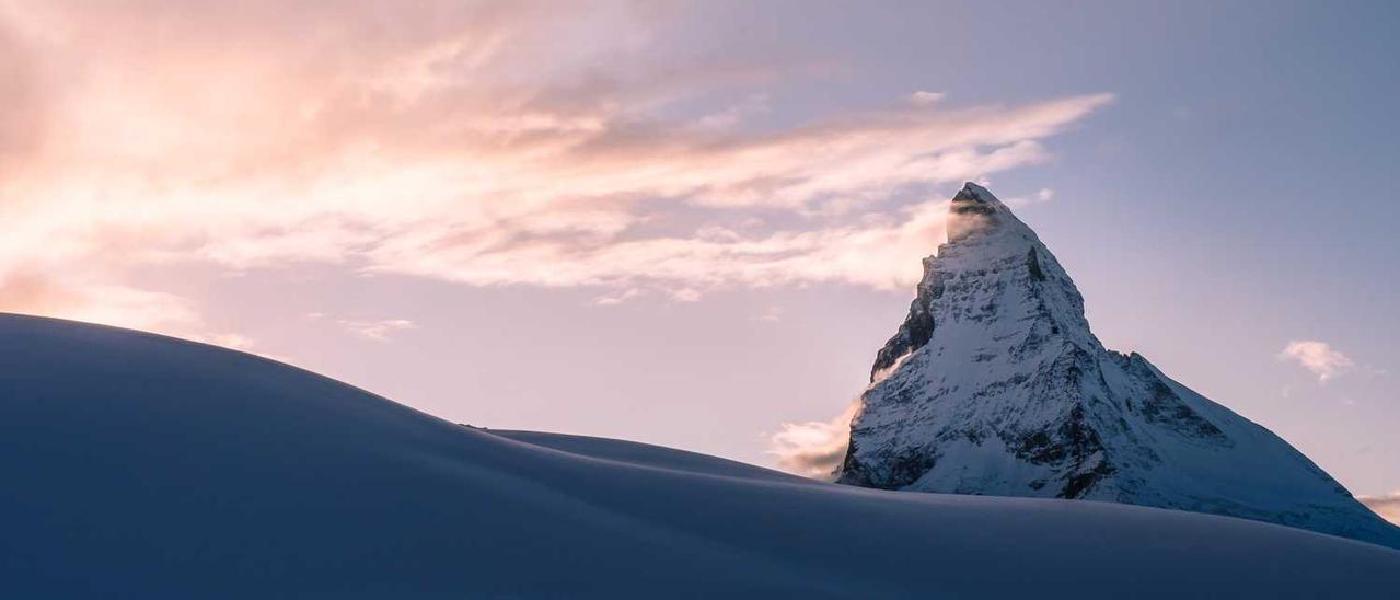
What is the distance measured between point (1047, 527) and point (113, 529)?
38.6 feet

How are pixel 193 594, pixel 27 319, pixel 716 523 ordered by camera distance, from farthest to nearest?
1. pixel 27 319
2. pixel 716 523
3. pixel 193 594

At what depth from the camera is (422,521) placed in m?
15.2

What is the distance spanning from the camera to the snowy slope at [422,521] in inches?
528

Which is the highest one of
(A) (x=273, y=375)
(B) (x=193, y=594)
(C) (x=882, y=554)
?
(A) (x=273, y=375)

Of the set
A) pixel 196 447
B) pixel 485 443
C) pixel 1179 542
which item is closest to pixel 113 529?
pixel 196 447

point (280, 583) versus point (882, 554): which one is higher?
point (882, 554)

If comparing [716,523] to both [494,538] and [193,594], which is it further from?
[193,594]

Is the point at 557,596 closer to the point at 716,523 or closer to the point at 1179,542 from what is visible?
the point at 716,523

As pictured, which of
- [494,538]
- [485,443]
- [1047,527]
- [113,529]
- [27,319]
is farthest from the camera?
[27,319]

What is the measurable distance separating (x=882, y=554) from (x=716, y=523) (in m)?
2.13

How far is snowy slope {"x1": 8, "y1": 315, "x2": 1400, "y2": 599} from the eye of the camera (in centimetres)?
1341

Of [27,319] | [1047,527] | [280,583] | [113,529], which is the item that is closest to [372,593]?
[280,583]

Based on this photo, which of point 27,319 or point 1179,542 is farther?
point 27,319

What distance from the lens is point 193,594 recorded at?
12.3 metres
